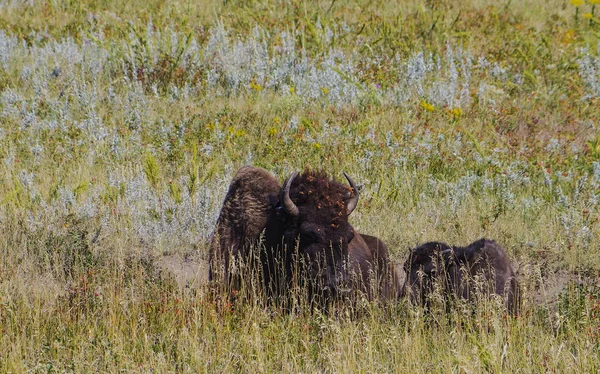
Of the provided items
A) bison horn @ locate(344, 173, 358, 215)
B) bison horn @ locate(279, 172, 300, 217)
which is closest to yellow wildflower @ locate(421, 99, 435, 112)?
bison horn @ locate(344, 173, 358, 215)

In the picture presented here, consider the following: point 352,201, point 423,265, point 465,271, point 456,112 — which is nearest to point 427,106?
point 456,112

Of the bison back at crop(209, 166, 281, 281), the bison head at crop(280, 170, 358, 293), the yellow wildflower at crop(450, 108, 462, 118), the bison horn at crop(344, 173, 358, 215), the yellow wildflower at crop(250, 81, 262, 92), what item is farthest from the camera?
the yellow wildflower at crop(250, 81, 262, 92)

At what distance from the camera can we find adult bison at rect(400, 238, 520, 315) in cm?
751

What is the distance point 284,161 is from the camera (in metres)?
12.0

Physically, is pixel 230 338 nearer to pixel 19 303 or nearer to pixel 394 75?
pixel 19 303

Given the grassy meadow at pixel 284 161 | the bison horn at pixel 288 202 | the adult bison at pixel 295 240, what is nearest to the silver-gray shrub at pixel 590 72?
the grassy meadow at pixel 284 161

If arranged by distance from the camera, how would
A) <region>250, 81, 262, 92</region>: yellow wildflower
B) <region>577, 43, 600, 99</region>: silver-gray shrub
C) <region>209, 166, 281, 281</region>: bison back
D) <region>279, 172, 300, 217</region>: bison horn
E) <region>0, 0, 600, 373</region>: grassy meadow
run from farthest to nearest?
<region>577, 43, 600, 99</region>: silver-gray shrub < <region>250, 81, 262, 92</region>: yellow wildflower < <region>209, 166, 281, 281</region>: bison back < <region>279, 172, 300, 217</region>: bison horn < <region>0, 0, 600, 373</region>: grassy meadow

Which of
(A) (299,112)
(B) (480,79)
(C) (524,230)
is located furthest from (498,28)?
(C) (524,230)

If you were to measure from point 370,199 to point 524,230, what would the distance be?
77.1 inches

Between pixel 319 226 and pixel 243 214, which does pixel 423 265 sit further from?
pixel 243 214

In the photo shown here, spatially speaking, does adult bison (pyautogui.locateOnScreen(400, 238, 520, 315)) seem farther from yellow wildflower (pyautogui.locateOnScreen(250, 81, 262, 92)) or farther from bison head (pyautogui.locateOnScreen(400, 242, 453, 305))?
yellow wildflower (pyautogui.locateOnScreen(250, 81, 262, 92))

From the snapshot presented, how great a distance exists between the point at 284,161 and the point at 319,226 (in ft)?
14.7

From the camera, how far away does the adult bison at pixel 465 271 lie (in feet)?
24.6

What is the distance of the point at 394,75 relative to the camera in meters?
15.0
